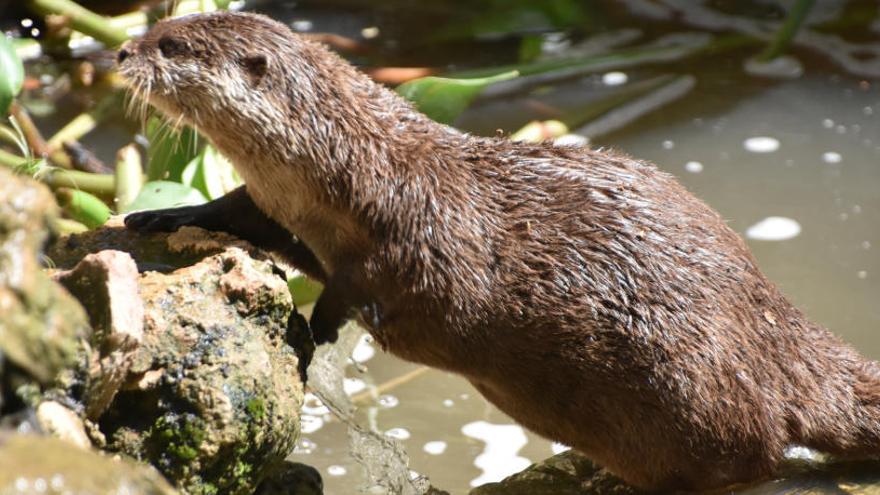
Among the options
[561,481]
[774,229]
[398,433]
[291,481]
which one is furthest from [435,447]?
[774,229]

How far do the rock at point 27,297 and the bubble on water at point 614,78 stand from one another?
331 cm

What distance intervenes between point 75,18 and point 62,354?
252cm

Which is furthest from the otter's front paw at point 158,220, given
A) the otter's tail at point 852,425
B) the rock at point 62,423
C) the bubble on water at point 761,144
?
the bubble on water at point 761,144

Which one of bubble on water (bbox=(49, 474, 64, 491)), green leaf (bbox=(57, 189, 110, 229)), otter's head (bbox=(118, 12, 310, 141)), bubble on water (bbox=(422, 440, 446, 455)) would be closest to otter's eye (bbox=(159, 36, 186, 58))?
otter's head (bbox=(118, 12, 310, 141))

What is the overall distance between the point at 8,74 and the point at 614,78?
7.95ft

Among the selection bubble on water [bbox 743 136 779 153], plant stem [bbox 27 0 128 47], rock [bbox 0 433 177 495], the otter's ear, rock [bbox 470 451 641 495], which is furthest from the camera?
bubble on water [bbox 743 136 779 153]

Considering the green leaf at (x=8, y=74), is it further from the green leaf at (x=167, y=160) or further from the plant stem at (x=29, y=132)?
the plant stem at (x=29, y=132)

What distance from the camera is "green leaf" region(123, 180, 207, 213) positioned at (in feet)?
9.05

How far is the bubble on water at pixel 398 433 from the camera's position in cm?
279

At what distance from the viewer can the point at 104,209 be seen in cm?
299

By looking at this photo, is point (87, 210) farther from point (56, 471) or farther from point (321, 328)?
point (56, 471)

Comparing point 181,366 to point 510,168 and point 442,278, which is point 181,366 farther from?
point 510,168

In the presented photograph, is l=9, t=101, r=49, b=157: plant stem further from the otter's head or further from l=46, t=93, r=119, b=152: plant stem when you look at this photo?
the otter's head

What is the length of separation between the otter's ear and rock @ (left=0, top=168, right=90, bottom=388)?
93cm
